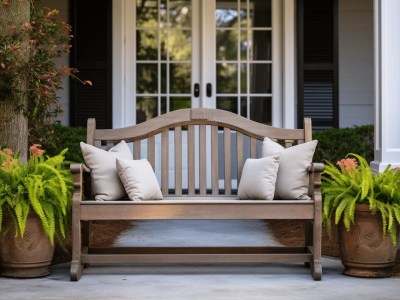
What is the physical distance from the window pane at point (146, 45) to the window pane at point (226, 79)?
27.7 inches

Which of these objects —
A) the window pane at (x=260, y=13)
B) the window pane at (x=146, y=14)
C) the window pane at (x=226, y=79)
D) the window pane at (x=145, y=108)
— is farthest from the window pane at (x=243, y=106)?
the window pane at (x=146, y=14)

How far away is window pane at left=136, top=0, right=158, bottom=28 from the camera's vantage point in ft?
26.7

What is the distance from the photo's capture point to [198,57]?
26.6ft

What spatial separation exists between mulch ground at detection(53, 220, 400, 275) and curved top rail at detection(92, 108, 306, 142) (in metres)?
Answer: 0.78

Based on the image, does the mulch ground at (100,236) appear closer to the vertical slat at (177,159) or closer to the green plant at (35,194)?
the green plant at (35,194)

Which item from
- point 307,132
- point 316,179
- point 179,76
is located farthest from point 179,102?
point 316,179

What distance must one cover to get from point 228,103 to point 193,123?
308 centimetres

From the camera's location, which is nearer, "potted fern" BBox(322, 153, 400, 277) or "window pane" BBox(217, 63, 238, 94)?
"potted fern" BBox(322, 153, 400, 277)

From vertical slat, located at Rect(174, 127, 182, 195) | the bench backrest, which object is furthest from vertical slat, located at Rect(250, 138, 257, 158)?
vertical slat, located at Rect(174, 127, 182, 195)

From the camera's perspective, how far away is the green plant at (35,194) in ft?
13.7

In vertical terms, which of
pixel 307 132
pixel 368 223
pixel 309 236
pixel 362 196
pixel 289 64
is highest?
pixel 289 64

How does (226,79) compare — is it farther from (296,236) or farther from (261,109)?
(296,236)

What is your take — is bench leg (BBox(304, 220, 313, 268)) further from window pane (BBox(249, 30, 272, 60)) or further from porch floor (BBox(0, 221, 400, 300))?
window pane (BBox(249, 30, 272, 60))

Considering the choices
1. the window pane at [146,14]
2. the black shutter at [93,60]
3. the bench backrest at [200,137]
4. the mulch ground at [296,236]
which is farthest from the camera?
the window pane at [146,14]
